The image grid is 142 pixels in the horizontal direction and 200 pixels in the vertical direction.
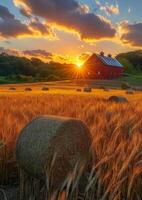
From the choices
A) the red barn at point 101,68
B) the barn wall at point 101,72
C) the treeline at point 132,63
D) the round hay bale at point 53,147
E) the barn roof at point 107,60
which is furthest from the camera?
the treeline at point 132,63

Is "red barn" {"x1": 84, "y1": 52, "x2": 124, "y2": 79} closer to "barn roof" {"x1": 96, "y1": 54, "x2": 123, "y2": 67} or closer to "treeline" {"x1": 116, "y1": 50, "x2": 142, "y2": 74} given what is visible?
"barn roof" {"x1": 96, "y1": 54, "x2": 123, "y2": 67}

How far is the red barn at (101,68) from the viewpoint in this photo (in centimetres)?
7931

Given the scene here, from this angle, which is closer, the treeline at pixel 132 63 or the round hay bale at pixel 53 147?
the round hay bale at pixel 53 147

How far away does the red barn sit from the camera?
7931 centimetres

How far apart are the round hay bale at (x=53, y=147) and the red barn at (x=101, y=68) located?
74218 mm

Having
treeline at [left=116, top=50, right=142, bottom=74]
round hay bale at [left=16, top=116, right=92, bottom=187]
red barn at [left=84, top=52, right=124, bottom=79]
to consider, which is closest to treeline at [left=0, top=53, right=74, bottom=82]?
red barn at [left=84, top=52, right=124, bottom=79]

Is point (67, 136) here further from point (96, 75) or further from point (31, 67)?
point (31, 67)

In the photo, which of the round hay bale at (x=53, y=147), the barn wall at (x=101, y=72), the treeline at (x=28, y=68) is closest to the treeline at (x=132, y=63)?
the treeline at (x=28, y=68)

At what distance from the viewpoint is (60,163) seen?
16.1ft

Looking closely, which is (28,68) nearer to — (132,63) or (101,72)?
(101,72)

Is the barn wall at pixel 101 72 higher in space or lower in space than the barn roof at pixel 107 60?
lower

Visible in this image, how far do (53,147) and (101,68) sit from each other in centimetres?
7521

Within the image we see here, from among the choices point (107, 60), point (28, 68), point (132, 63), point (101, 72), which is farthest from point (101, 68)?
point (132, 63)

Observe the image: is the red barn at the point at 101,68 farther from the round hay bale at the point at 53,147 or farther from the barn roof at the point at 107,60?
the round hay bale at the point at 53,147
